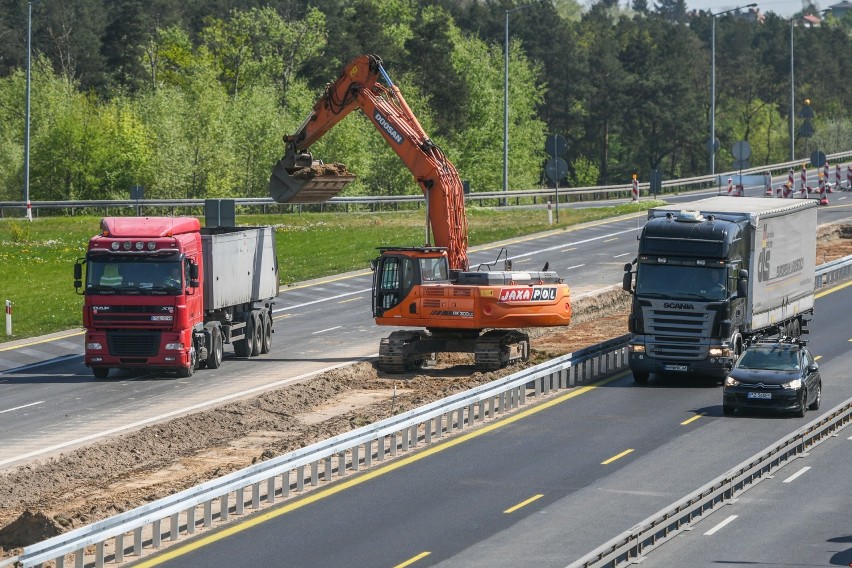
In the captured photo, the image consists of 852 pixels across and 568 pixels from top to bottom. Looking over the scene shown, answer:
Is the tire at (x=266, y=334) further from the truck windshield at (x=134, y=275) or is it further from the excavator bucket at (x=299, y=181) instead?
the truck windshield at (x=134, y=275)

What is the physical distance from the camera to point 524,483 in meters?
25.2

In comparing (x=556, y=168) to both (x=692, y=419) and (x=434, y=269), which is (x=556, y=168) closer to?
(x=434, y=269)

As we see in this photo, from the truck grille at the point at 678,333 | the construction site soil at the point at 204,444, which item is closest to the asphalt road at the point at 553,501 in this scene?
the construction site soil at the point at 204,444

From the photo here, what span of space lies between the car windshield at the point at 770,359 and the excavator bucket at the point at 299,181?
12007 millimetres

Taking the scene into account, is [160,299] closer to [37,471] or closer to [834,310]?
[37,471]

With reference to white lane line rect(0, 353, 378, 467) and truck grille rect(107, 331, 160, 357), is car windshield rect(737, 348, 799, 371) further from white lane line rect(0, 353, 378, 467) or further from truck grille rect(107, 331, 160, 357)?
truck grille rect(107, 331, 160, 357)

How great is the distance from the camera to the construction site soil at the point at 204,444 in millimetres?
23969

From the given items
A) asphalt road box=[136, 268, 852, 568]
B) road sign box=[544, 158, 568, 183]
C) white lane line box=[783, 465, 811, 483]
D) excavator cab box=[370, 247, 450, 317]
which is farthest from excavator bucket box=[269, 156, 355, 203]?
road sign box=[544, 158, 568, 183]

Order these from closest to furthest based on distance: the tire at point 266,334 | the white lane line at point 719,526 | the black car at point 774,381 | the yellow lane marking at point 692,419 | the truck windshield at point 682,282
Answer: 1. the white lane line at point 719,526
2. the yellow lane marking at point 692,419
3. the black car at point 774,381
4. the truck windshield at point 682,282
5. the tire at point 266,334

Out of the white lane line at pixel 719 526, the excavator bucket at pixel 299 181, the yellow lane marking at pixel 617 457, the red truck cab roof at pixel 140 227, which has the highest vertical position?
the excavator bucket at pixel 299 181

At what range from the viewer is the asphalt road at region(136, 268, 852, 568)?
68.0 ft

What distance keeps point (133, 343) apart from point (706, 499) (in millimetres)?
17349

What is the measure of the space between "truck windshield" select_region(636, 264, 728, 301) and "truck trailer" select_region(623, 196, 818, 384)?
0.02 m

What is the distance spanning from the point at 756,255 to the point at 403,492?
48.8 feet
